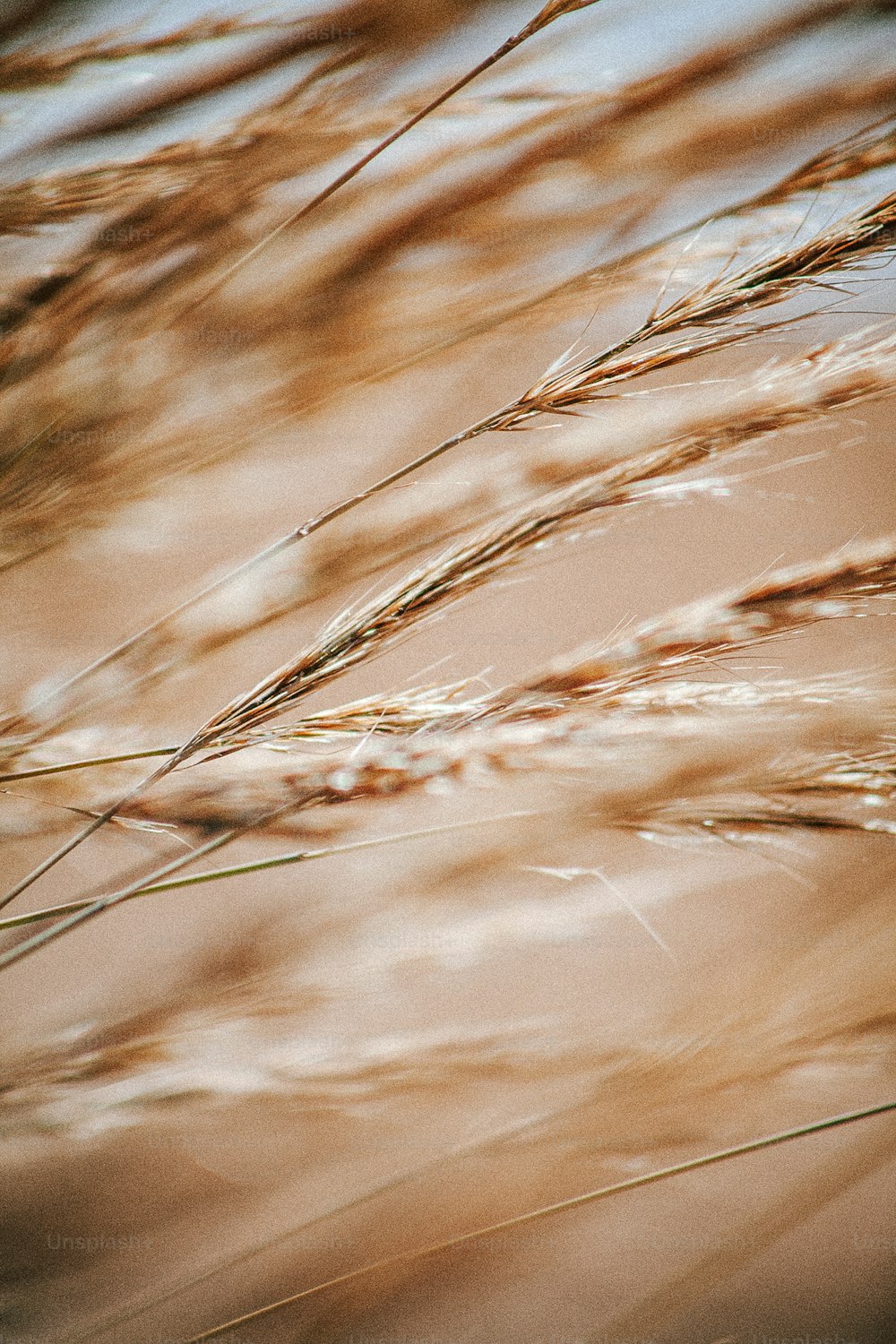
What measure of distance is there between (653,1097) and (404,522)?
0.48m

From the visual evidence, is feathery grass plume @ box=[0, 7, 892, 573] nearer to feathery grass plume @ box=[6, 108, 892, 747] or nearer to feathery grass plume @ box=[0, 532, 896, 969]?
feathery grass plume @ box=[6, 108, 892, 747]

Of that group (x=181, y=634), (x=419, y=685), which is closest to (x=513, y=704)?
(x=419, y=685)

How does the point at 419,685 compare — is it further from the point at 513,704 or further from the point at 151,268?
the point at 151,268

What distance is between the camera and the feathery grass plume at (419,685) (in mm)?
535

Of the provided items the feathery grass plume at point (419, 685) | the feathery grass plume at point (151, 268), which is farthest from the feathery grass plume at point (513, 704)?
the feathery grass plume at point (151, 268)

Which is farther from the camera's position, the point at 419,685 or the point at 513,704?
the point at 419,685

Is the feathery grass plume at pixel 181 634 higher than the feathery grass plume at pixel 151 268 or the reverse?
the reverse

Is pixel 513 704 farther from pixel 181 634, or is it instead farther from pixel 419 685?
pixel 181 634

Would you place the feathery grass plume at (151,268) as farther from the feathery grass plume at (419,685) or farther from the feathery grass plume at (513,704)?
the feathery grass plume at (513,704)

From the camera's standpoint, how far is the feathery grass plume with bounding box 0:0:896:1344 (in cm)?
54

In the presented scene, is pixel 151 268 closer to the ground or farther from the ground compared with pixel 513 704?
farther from the ground

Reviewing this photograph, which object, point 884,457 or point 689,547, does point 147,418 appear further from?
point 884,457

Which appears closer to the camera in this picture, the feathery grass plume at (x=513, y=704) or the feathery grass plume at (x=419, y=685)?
the feathery grass plume at (x=513, y=704)

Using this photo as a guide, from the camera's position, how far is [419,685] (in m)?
0.52
